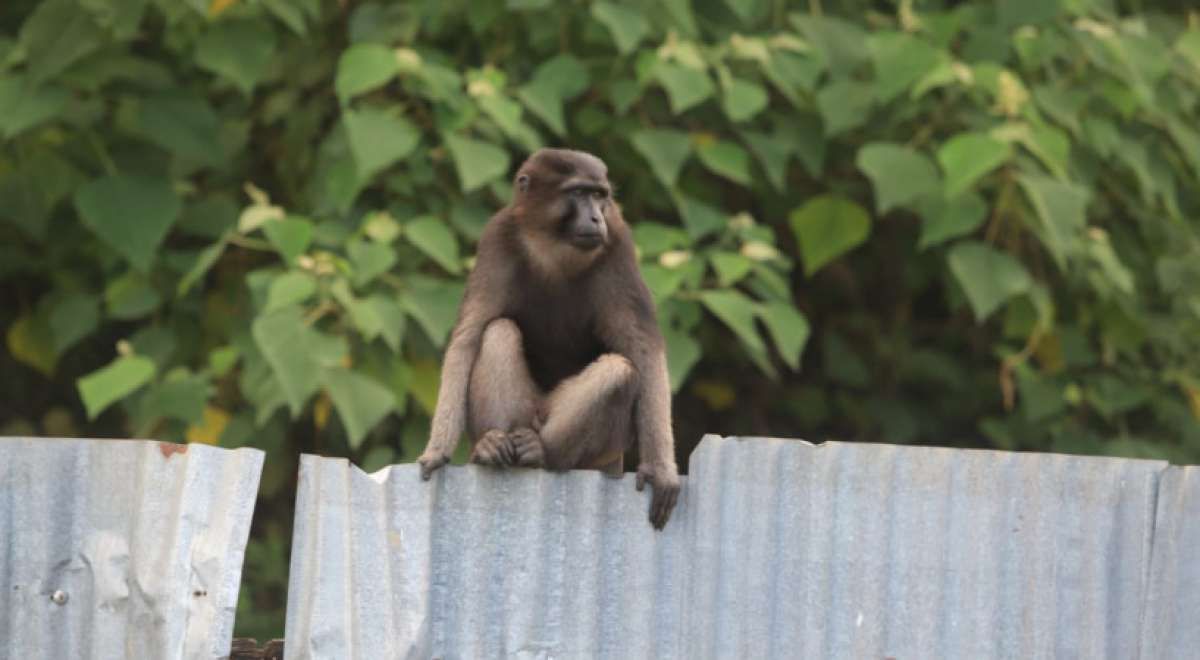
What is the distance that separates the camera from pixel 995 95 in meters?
6.86

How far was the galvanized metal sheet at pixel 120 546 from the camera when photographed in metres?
3.37

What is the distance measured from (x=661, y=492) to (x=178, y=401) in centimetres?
316

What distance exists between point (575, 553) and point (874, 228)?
4.87 metres

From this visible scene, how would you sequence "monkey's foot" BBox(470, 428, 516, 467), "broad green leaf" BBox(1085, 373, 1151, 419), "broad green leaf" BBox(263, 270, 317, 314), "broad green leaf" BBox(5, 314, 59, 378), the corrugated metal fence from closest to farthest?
the corrugated metal fence → "monkey's foot" BBox(470, 428, 516, 467) → "broad green leaf" BBox(263, 270, 317, 314) → "broad green leaf" BBox(1085, 373, 1151, 419) → "broad green leaf" BBox(5, 314, 59, 378)

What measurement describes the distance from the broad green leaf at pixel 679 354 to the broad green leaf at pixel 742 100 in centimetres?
97

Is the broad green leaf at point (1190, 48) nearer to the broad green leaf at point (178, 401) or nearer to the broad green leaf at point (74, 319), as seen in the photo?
the broad green leaf at point (178, 401)

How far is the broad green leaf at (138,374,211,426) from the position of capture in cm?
621

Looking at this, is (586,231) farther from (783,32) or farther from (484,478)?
(783,32)

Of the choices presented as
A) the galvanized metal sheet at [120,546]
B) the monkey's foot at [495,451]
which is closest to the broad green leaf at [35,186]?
the monkey's foot at [495,451]

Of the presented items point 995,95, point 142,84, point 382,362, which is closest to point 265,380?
point 382,362

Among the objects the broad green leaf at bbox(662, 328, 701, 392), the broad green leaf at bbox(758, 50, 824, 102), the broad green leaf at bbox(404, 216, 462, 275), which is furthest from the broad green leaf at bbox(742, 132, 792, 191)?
the broad green leaf at bbox(404, 216, 462, 275)

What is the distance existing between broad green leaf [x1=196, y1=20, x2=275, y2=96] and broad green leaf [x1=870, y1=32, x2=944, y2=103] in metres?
2.53

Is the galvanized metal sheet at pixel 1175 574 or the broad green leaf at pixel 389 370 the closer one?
the galvanized metal sheet at pixel 1175 574

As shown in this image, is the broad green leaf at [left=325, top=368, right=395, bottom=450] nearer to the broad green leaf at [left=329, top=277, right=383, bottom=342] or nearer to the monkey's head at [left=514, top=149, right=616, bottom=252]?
the broad green leaf at [left=329, top=277, right=383, bottom=342]
